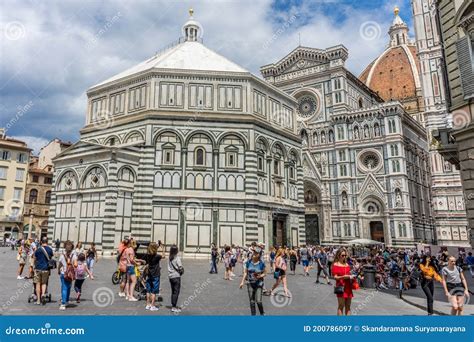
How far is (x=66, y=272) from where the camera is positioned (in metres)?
8.44

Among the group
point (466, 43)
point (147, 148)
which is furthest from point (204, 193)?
point (466, 43)

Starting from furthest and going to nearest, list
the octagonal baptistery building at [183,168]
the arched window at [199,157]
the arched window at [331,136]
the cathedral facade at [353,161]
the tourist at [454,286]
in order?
the arched window at [331,136], the cathedral facade at [353,161], the arched window at [199,157], the octagonal baptistery building at [183,168], the tourist at [454,286]

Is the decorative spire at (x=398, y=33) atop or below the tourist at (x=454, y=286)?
atop

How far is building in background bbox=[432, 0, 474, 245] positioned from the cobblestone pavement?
3652 millimetres

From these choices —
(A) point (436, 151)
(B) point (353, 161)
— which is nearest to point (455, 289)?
(A) point (436, 151)

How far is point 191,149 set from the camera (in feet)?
87.1

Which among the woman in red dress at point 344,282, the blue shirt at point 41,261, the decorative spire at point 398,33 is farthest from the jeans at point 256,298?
the decorative spire at point 398,33

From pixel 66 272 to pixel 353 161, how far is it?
43952 mm

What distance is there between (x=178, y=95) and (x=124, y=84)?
5097 mm

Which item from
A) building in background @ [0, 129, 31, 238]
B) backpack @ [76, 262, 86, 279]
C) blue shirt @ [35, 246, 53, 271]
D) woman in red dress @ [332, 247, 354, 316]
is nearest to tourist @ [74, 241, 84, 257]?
backpack @ [76, 262, 86, 279]

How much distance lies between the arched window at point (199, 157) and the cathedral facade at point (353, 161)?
80.6 ft

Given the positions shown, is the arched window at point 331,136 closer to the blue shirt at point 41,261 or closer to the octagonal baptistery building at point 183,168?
the octagonal baptistery building at point 183,168

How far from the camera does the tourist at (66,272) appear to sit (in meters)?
8.35
